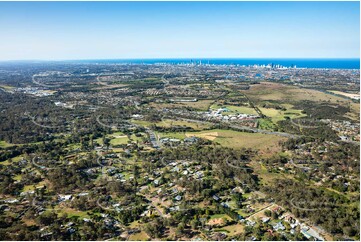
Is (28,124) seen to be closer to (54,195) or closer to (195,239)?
(54,195)

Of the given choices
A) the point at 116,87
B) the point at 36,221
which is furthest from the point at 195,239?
the point at 116,87

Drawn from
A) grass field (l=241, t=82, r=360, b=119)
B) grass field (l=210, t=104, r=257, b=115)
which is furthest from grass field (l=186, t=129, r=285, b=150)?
grass field (l=241, t=82, r=360, b=119)

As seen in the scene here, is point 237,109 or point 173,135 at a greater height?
point 237,109

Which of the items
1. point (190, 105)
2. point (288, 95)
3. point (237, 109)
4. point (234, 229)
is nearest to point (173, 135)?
point (237, 109)

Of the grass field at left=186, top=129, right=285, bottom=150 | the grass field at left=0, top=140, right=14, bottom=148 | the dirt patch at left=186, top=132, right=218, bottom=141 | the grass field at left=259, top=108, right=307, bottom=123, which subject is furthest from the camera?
the grass field at left=259, top=108, right=307, bottom=123

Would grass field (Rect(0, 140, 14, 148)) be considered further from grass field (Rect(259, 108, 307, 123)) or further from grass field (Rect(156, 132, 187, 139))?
grass field (Rect(259, 108, 307, 123))

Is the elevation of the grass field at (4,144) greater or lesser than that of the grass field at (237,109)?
lesser

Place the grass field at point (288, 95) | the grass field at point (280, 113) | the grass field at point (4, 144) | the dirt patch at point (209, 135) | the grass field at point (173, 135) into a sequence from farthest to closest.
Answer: the grass field at point (288, 95), the grass field at point (280, 113), the grass field at point (173, 135), the dirt patch at point (209, 135), the grass field at point (4, 144)

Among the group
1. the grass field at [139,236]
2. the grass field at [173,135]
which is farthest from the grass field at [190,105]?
the grass field at [139,236]

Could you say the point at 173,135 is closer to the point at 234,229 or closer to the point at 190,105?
the point at 234,229

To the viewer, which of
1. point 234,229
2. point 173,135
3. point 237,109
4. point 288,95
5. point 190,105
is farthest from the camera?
point 288,95

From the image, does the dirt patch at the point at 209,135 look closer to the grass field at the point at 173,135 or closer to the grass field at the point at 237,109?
the grass field at the point at 173,135
